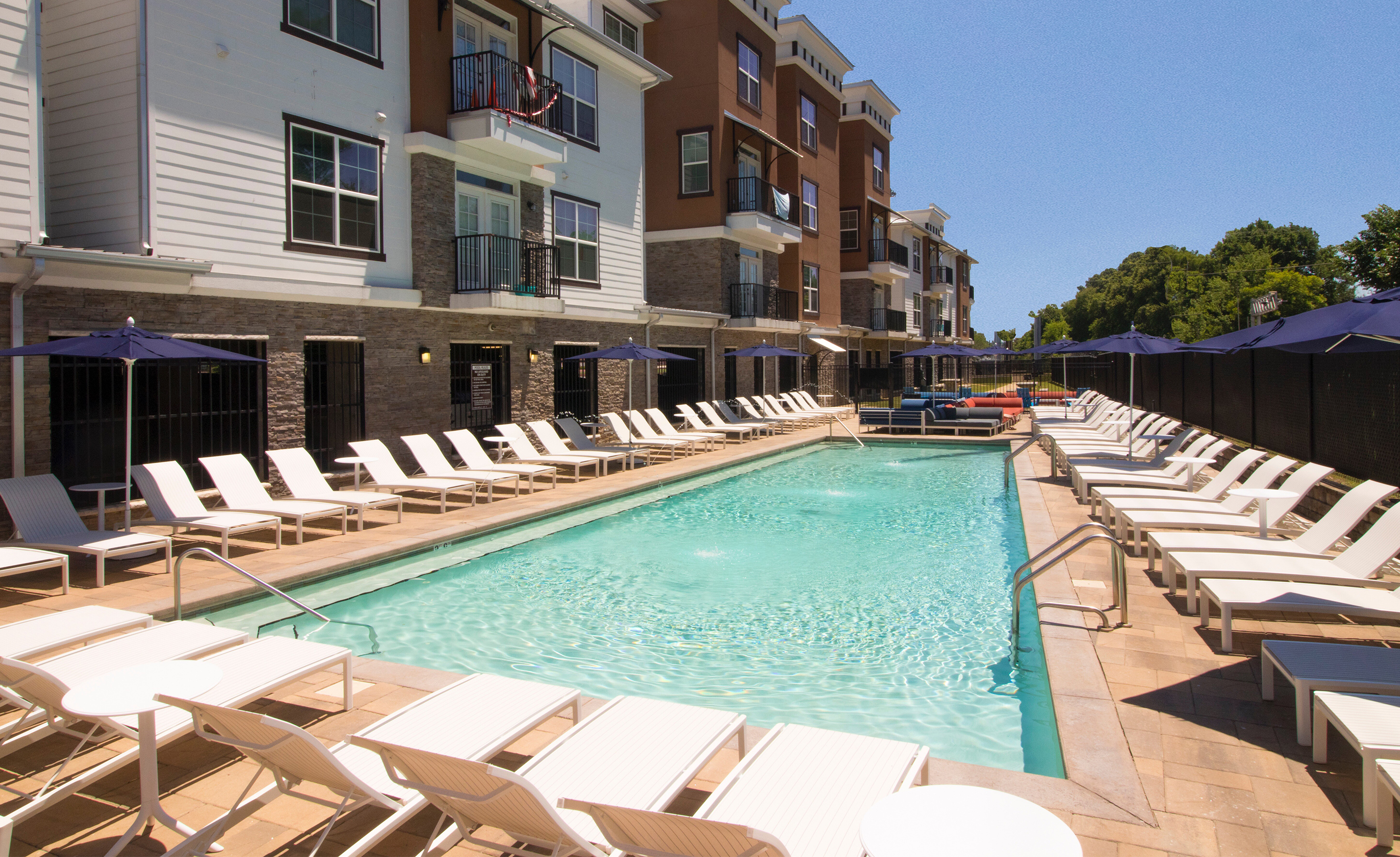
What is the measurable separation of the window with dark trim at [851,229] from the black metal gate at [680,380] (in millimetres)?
16242

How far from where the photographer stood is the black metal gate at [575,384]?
1781 centimetres

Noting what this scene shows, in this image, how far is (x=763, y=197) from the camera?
83.7ft

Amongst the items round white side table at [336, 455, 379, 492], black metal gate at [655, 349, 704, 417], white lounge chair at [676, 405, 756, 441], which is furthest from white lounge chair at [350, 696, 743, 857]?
black metal gate at [655, 349, 704, 417]

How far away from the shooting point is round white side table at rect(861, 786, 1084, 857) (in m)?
2.12

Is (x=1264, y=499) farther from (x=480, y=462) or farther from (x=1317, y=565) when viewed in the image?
(x=480, y=462)

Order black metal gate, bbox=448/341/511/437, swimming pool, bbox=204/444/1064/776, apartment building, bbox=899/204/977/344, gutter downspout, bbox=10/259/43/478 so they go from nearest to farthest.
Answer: swimming pool, bbox=204/444/1064/776
gutter downspout, bbox=10/259/43/478
black metal gate, bbox=448/341/511/437
apartment building, bbox=899/204/977/344

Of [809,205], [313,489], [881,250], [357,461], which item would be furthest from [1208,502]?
[881,250]

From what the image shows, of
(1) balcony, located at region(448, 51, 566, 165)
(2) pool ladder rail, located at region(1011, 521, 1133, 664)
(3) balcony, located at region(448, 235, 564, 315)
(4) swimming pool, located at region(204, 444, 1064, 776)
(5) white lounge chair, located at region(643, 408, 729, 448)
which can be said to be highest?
(1) balcony, located at region(448, 51, 566, 165)

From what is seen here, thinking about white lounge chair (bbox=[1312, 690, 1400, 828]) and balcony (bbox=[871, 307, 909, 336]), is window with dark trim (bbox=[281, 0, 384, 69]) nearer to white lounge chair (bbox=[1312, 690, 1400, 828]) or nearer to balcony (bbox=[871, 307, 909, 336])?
white lounge chair (bbox=[1312, 690, 1400, 828])

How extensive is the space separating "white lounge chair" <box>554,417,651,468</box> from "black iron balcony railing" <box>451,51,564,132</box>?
18.1ft

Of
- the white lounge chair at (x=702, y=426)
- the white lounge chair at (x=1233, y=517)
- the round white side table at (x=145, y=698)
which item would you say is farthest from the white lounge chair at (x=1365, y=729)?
the white lounge chair at (x=702, y=426)

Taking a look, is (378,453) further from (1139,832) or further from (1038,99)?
(1038,99)

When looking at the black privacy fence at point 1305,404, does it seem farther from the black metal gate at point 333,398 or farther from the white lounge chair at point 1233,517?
the black metal gate at point 333,398

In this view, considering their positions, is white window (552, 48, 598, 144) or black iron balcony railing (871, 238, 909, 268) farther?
black iron balcony railing (871, 238, 909, 268)
